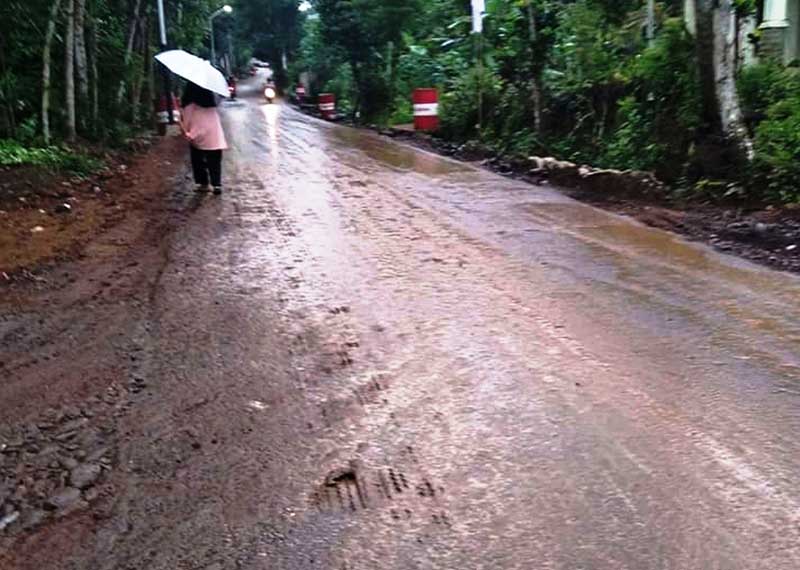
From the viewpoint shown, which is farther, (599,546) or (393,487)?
(393,487)

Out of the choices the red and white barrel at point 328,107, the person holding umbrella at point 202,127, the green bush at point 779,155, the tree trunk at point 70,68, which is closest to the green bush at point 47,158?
the tree trunk at point 70,68

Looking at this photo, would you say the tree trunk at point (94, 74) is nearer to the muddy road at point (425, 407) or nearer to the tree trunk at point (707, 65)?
the muddy road at point (425, 407)

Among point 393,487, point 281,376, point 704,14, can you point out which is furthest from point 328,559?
point 704,14

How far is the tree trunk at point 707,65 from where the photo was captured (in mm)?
10086

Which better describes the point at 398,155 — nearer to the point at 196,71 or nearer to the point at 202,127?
the point at 202,127

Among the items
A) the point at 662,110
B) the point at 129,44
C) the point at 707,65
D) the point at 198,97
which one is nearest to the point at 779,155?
the point at 707,65

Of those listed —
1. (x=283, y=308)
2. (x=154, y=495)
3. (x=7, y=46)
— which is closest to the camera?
(x=154, y=495)

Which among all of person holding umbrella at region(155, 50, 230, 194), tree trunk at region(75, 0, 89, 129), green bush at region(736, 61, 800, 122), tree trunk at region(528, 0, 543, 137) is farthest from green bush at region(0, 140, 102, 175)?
green bush at region(736, 61, 800, 122)

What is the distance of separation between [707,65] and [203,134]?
6.69m

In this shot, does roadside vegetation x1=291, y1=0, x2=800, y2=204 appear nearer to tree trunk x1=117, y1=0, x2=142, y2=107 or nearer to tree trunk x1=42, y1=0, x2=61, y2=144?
tree trunk x1=42, y1=0, x2=61, y2=144

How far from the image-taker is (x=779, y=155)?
923 cm

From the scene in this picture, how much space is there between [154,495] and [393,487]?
3.16 ft

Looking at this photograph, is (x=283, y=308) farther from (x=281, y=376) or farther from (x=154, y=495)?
(x=154, y=495)

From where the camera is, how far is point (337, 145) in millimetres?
18062
